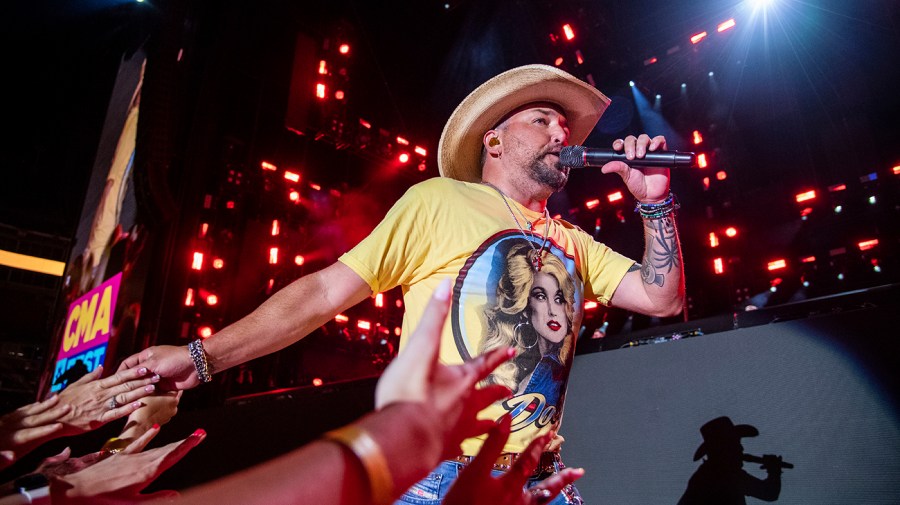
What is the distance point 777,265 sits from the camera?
9180mm

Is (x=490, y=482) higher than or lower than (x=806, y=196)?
lower

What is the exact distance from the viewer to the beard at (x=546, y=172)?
214 centimetres

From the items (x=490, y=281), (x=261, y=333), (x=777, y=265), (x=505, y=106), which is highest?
(x=777, y=265)

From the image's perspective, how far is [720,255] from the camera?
30.1 ft

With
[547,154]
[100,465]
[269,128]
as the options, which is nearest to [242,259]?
[269,128]

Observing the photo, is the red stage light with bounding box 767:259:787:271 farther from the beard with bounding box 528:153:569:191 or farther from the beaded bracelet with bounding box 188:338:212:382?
the beaded bracelet with bounding box 188:338:212:382

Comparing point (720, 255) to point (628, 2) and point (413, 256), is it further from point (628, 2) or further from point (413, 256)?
point (413, 256)

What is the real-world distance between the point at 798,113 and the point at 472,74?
242 inches

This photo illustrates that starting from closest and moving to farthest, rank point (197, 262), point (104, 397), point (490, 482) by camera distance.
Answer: point (490, 482), point (104, 397), point (197, 262)

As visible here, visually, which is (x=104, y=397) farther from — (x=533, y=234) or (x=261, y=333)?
(x=533, y=234)

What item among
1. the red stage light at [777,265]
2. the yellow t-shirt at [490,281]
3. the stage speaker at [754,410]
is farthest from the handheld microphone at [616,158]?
the red stage light at [777,265]

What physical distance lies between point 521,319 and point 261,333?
2.58ft

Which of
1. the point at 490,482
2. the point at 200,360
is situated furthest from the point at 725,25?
the point at 490,482

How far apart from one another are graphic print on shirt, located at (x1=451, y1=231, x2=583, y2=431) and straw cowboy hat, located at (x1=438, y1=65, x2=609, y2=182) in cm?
79
